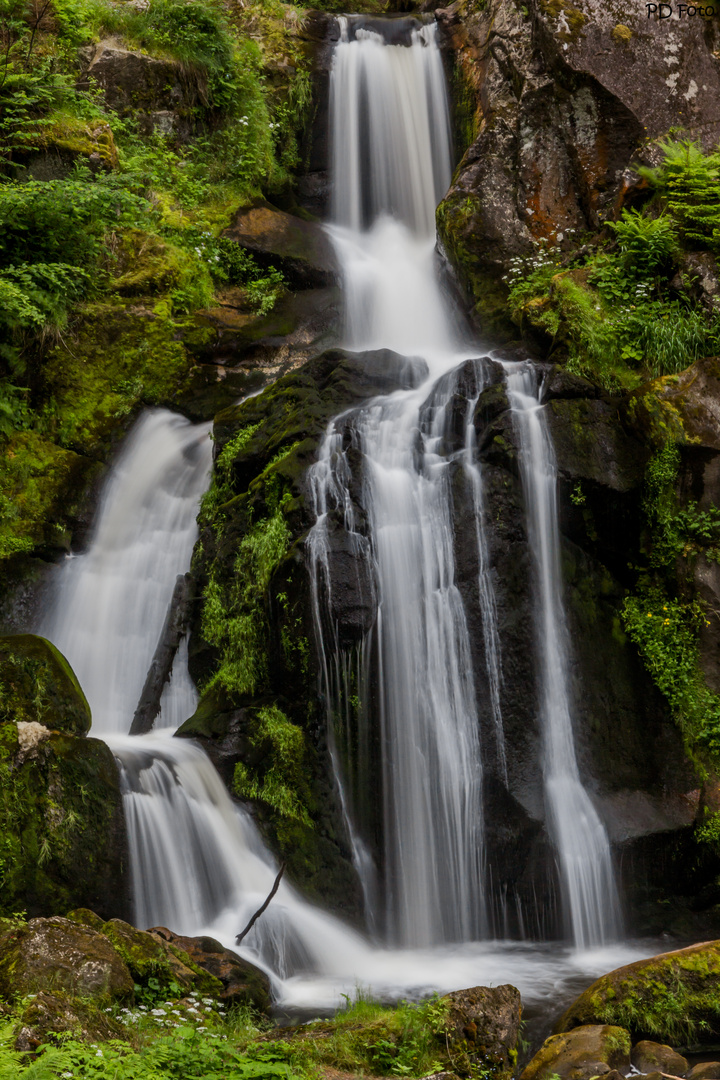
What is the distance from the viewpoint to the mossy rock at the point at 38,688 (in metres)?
6.12

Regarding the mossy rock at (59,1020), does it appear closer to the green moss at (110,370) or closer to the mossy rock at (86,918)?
the mossy rock at (86,918)

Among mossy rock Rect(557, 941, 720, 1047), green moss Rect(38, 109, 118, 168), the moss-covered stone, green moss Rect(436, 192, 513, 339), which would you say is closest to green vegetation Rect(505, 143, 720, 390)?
green moss Rect(436, 192, 513, 339)

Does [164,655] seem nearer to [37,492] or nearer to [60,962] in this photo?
[37,492]

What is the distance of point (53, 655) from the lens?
6660 mm

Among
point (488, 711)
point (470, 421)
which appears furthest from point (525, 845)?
point (470, 421)

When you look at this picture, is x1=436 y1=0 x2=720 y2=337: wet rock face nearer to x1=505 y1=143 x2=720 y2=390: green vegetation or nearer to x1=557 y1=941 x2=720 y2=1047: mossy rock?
x1=505 y1=143 x2=720 y2=390: green vegetation

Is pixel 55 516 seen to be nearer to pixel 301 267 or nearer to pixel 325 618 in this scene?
pixel 325 618

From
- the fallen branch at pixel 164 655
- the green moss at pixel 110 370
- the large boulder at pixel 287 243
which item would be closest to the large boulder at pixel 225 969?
the fallen branch at pixel 164 655

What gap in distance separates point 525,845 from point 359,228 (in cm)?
1125

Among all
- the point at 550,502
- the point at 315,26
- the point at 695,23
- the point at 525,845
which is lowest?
the point at 525,845

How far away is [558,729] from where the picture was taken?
7.62m

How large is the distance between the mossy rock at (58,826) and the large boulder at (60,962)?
0.96 metres

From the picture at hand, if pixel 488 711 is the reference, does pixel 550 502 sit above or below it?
above

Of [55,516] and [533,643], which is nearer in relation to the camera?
[533,643]
